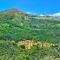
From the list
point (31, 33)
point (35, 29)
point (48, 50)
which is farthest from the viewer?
point (35, 29)

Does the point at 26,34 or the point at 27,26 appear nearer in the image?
the point at 26,34

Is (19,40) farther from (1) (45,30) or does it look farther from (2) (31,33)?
(1) (45,30)

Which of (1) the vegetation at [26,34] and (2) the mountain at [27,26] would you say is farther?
(2) the mountain at [27,26]

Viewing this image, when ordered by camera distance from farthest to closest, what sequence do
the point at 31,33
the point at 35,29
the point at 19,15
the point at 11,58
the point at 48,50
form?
1. the point at 19,15
2. the point at 35,29
3. the point at 31,33
4. the point at 48,50
5. the point at 11,58

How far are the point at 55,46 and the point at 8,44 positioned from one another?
3.00 m

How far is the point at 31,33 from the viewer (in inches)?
1050

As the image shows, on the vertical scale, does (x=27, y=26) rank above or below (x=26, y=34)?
above

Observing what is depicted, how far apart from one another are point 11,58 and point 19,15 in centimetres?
1032

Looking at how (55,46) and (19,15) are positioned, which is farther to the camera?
(19,15)

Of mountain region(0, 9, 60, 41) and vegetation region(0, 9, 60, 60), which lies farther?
mountain region(0, 9, 60, 41)

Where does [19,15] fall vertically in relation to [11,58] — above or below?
above

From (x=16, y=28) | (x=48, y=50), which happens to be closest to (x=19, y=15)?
(x=16, y=28)

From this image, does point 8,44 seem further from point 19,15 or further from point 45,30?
point 19,15

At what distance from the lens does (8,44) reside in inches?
909
